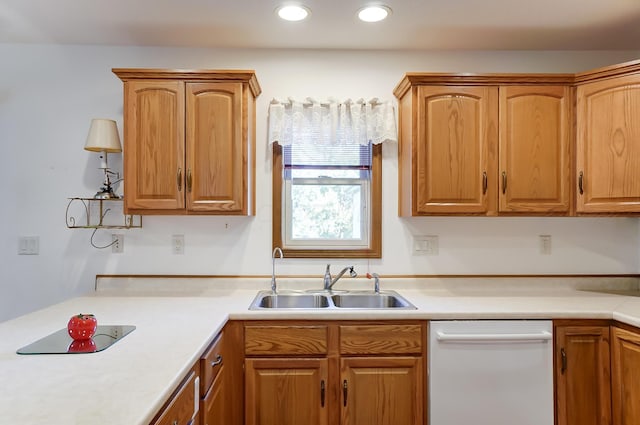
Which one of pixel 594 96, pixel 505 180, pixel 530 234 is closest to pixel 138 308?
pixel 505 180

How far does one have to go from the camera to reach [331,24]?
2115mm

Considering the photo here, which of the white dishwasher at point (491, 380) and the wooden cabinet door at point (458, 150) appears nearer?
the white dishwasher at point (491, 380)

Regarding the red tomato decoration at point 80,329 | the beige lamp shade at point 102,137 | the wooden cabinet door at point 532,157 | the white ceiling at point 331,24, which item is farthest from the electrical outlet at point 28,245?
the wooden cabinet door at point 532,157

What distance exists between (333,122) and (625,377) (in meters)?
1.97

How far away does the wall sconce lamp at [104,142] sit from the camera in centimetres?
219

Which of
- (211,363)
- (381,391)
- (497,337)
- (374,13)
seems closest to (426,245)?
(497,337)

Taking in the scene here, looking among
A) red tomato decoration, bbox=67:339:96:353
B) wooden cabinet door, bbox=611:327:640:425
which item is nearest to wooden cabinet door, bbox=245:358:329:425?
red tomato decoration, bbox=67:339:96:353

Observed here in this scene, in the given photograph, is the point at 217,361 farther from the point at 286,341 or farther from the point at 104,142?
the point at 104,142

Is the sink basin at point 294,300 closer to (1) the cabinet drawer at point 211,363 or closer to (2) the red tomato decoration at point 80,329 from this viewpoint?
(1) the cabinet drawer at point 211,363

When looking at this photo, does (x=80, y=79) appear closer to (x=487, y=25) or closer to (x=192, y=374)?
(x=192, y=374)

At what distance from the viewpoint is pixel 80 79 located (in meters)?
2.38

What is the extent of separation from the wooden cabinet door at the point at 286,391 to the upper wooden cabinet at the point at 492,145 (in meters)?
1.05

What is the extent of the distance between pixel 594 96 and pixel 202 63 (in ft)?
7.55

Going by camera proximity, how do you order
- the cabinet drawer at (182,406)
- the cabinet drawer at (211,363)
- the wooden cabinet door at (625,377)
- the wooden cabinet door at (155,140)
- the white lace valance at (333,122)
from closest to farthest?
1. the cabinet drawer at (182,406)
2. the cabinet drawer at (211,363)
3. the wooden cabinet door at (625,377)
4. the wooden cabinet door at (155,140)
5. the white lace valance at (333,122)
